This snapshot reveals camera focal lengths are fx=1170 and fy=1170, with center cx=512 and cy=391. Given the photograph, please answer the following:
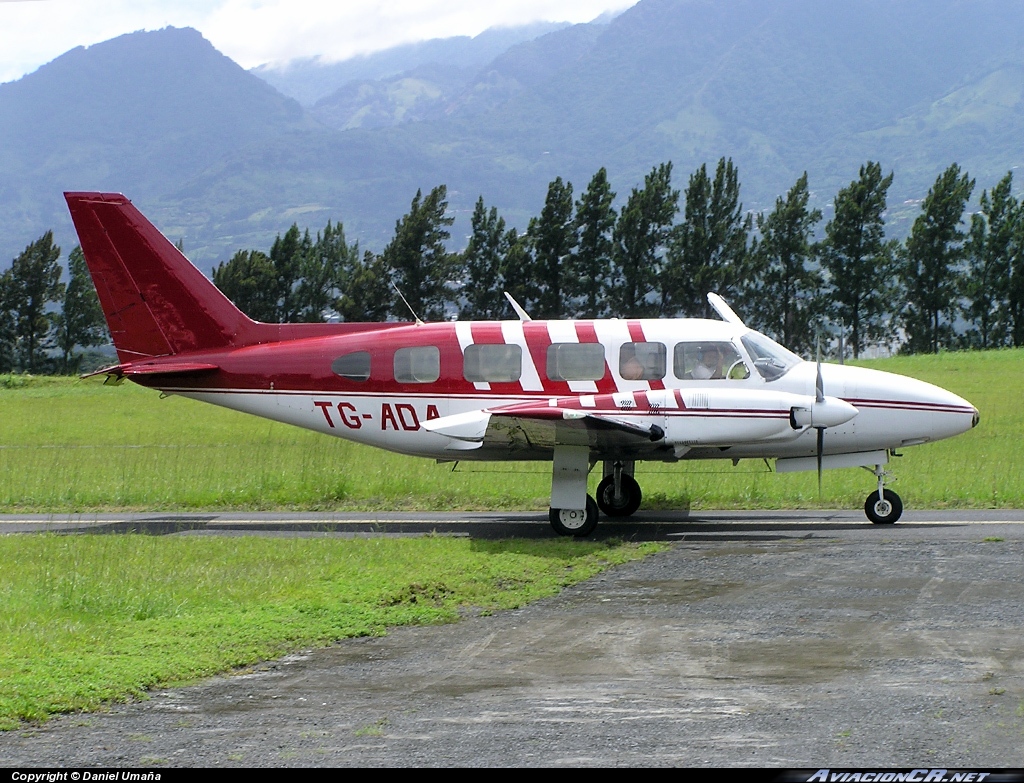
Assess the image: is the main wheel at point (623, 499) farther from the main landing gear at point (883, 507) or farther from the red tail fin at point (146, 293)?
the red tail fin at point (146, 293)

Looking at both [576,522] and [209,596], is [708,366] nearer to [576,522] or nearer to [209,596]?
[576,522]

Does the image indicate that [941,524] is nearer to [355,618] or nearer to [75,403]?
[355,618]

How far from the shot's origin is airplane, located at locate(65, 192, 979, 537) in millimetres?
15992

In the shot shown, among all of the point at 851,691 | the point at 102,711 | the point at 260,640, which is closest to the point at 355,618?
the point at 260,640

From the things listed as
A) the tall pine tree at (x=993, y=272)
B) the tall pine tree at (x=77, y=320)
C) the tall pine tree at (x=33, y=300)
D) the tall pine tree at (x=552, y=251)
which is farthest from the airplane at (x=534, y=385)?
the tall pine tree at (x=77, y=320)

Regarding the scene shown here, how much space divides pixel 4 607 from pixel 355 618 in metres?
3.61

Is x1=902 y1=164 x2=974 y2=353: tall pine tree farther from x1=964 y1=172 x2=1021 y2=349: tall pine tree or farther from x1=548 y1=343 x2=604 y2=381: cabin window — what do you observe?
x1=548 y1=343 x2=604 y2=381: cabin window

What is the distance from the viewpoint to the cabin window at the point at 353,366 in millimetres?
17734

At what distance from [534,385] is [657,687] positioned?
907 centimetres

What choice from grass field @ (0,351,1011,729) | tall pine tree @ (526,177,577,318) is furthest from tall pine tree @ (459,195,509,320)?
grass field @ (0,351,1011,729)

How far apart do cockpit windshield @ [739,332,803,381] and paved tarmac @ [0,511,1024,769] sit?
12.7ft

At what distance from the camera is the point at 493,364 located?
A: 17344mm

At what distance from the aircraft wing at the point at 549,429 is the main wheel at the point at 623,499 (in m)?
1.52

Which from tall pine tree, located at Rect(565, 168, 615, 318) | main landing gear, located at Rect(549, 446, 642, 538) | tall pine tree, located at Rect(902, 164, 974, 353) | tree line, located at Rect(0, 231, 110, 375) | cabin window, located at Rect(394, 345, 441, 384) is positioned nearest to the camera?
main landing gear, located at Rect(549, 446, 642, 538)
